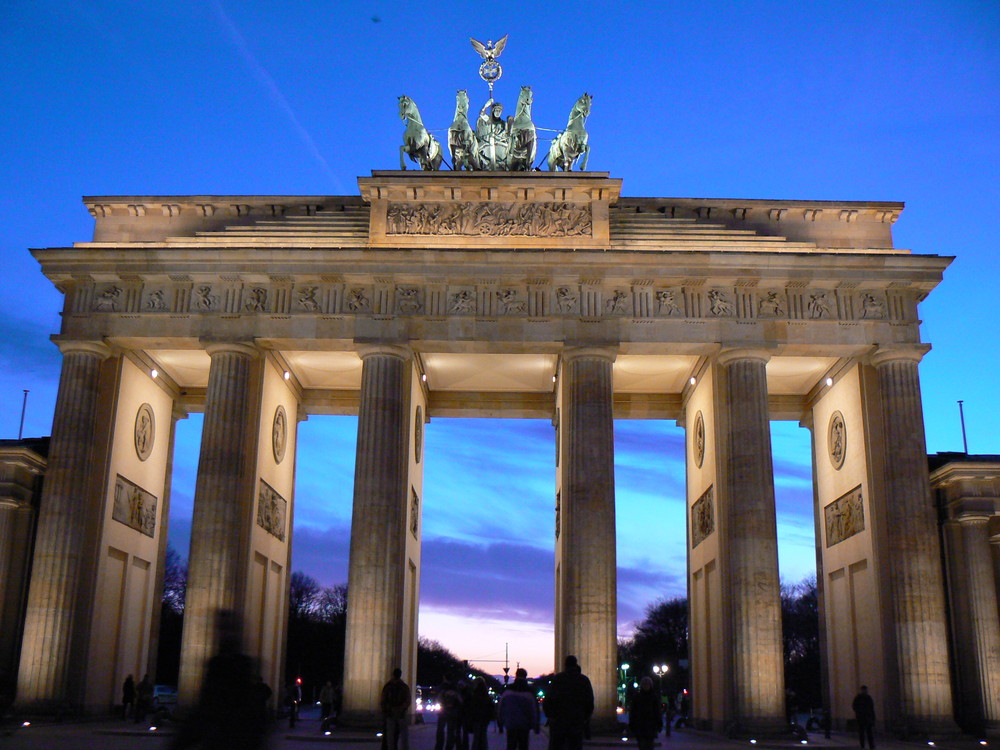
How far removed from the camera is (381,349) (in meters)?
32.8

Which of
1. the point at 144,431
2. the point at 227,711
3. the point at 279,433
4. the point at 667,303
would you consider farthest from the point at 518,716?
the point at 144,431

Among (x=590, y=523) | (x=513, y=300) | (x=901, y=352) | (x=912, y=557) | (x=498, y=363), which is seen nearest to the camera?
(x=912, y=557)

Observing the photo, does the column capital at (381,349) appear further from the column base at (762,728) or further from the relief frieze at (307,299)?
the column base at (762,728)

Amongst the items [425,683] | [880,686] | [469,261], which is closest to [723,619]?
[880,686]

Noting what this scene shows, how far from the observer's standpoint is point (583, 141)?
3584 centimetres

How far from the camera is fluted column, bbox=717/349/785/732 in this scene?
1184 inches

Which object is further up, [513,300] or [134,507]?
[513,300]

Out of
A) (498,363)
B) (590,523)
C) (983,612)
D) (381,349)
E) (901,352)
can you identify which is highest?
(498,363)

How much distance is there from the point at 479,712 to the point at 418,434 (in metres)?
18.0

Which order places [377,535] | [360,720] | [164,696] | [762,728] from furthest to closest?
[164,696], [377,535], [762,728], [360,720]

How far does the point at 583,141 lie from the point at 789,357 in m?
10.2

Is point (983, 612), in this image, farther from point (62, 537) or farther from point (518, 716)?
point (62, 537)

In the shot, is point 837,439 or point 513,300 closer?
point 513,300

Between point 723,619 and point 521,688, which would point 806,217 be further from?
point 521,688
